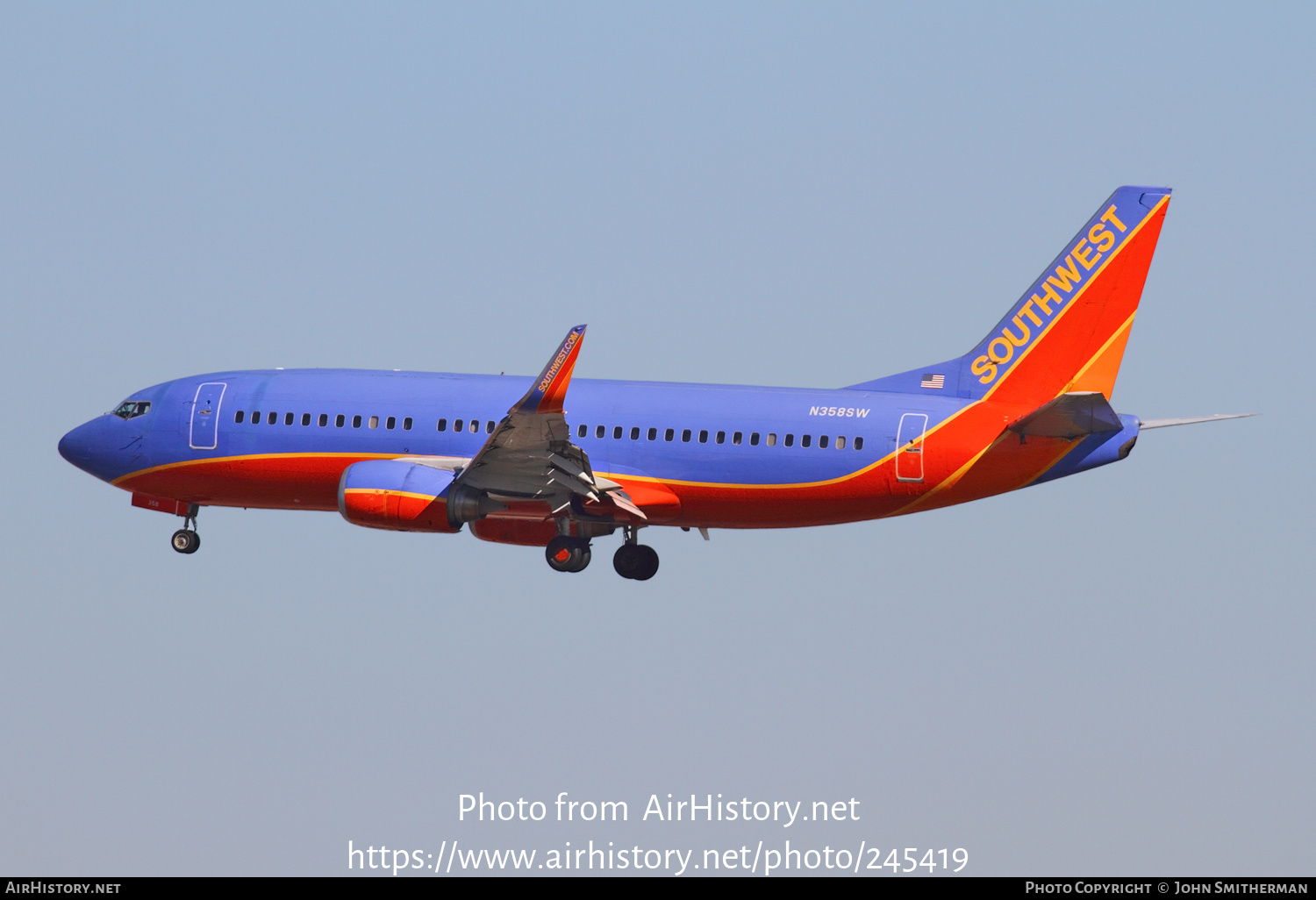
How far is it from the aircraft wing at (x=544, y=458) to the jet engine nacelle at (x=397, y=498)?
73 cm

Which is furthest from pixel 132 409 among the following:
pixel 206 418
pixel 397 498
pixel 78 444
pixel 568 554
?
pixel 568 554

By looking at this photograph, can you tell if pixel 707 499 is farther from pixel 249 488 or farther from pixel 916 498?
pixel 249 488

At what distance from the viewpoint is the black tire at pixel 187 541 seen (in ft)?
183

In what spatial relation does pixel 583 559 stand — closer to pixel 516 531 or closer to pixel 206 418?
pixel 516 531

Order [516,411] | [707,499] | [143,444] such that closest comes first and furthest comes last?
[516,411] < [707,499] < [143,444]

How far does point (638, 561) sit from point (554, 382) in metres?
8.70

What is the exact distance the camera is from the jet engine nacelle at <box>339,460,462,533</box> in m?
49.0

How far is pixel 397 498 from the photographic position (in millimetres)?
48938

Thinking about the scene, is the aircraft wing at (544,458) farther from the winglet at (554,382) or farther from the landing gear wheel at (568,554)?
the landing gear wheel at (568,554)

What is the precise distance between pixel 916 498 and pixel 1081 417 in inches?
183

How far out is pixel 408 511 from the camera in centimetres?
4900

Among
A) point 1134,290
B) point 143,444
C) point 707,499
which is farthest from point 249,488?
point 1134,290

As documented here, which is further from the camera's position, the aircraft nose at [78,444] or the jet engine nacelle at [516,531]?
the aircraft nose at [78,444]

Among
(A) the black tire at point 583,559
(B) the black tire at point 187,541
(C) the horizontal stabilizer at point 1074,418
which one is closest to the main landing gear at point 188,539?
(B) the black tire at point 187,541
